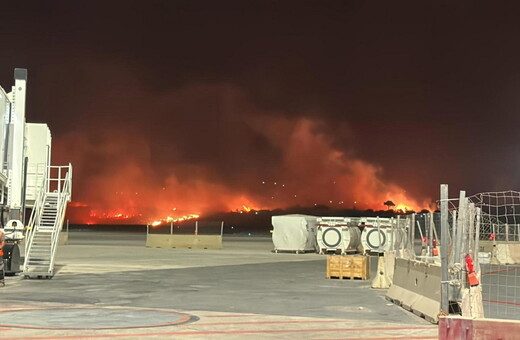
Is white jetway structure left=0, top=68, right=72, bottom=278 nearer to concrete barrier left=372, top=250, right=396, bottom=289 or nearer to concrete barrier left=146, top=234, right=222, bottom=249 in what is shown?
concrete barrier left=372, top=250, right=396, bottom=289

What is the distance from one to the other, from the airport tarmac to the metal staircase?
65 cm

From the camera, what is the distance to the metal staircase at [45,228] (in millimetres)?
22217

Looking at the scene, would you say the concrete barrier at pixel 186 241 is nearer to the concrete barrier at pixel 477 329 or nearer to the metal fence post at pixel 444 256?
the metal fence post at pixel 444 256

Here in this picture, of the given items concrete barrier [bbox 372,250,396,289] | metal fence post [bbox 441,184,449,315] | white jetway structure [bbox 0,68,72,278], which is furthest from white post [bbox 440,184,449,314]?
white jetway structure [bbox 0,68,72,278]

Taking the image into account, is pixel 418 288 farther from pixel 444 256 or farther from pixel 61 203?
pixel 61 203

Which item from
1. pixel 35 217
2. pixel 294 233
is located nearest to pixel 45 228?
pixel 35 217

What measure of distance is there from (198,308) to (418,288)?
4851mm

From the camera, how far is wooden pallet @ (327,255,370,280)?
22.5 metres

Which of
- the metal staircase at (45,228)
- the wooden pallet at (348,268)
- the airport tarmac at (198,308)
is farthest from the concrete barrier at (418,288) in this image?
the metal staircase at (45,228)

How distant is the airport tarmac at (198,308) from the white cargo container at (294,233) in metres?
17.7

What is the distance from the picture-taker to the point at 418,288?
1465 centimetres

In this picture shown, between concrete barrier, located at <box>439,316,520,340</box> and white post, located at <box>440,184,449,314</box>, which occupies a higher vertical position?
white post, located at <box>440,184,449,314</box>

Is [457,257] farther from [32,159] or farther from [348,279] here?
[32,159]

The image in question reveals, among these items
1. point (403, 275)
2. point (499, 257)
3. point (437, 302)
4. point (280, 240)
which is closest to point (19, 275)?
point (403, 275)
